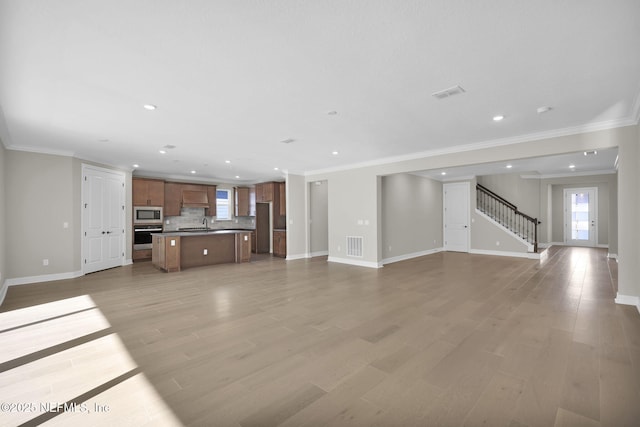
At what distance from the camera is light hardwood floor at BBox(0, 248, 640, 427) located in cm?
189

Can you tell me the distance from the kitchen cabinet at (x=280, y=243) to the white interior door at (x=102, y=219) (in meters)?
4.34

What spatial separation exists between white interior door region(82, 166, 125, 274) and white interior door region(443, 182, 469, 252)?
33.2 feet

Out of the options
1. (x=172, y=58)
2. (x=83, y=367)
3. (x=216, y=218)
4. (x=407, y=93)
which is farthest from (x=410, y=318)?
(x=216, y=218)

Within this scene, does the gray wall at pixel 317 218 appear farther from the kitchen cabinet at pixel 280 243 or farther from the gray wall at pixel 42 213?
the gray wall at pixel 42 213

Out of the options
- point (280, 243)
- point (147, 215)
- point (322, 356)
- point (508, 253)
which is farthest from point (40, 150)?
point (508, 253)

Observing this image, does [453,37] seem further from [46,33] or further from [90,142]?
[90,142]

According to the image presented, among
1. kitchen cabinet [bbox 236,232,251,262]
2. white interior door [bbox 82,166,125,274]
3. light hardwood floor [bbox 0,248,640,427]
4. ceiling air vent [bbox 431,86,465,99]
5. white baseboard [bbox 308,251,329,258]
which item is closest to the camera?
light hardwood floor [bbox 0,248,640,427]

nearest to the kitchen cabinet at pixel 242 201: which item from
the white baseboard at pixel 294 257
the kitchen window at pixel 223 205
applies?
the kitchen window at pixel 223 205

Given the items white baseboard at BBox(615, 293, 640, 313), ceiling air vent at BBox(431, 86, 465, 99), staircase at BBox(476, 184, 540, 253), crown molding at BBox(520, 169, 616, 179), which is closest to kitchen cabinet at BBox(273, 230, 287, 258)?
A: staircase at BBox(476, 184, 540, 253)

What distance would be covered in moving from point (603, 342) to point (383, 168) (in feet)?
15.8

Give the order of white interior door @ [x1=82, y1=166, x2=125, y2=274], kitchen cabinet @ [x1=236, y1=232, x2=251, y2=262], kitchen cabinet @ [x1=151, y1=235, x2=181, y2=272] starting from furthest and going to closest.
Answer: kitchen cabinet @ [x1=236, y1=232, x2=251, y2=262], kitchen cabinet @ [x1=151, y1=235, x2=181, y2=272], white interior door @ [x1=82, y1=166, x2=125, y2=274]

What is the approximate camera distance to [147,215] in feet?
28.4

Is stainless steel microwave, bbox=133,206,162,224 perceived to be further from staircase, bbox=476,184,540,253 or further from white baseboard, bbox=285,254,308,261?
staircase, bbox=476,184,540,253

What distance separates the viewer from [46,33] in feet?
6.87
